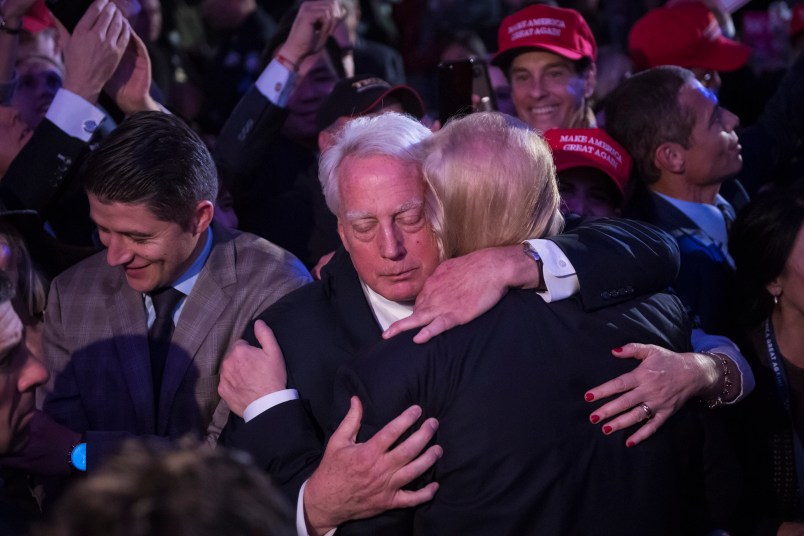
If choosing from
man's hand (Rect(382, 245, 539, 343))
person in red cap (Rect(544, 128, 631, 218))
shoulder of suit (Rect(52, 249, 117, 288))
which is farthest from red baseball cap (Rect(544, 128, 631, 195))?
shoulder of suit (Rect(52, 249, 117, 288))

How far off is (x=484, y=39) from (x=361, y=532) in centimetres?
592

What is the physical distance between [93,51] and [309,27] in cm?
99

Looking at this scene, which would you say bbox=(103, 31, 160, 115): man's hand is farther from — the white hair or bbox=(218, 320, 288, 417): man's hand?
bbox=(218, 320, 288, 417): man's hand

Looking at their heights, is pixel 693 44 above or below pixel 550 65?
above

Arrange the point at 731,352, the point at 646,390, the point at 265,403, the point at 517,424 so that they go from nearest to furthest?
1. the point at 517,424
2. the point at 646,390
3. the point at 265,403
4. the point at 731,352

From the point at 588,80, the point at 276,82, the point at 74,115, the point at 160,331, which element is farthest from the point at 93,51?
the point at 588,80

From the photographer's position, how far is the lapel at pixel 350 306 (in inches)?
110

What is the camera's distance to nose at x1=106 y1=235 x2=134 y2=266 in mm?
3287

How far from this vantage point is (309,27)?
173 inches

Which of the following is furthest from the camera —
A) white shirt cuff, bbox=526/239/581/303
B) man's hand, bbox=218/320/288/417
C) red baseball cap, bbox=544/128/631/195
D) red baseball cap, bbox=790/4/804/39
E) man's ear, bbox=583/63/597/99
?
red baseball cap, bbox=790/4/804/39

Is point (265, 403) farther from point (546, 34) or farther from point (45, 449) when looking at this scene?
point (546, 34)

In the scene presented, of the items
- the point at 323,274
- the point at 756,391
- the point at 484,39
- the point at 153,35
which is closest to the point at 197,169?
the point at 323,274

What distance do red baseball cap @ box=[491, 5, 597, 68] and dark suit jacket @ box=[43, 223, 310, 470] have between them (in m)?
1.80

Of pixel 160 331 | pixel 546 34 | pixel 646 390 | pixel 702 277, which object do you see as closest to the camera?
pixel 646 390
